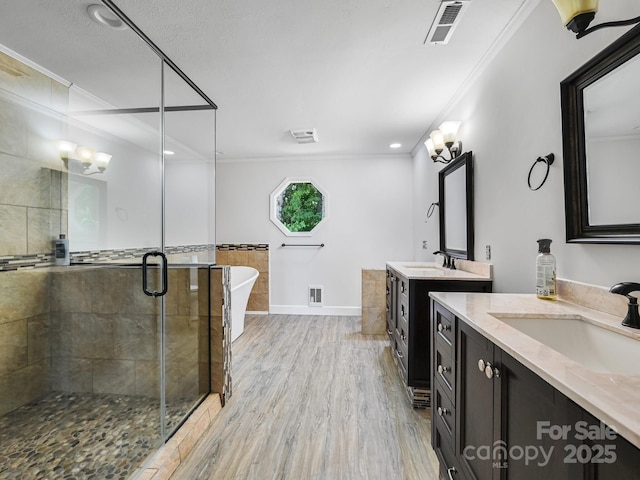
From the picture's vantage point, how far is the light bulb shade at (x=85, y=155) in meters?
2.26

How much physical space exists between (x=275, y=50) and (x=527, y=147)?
1.65 metres

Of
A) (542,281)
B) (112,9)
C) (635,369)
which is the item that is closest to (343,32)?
(112,9)

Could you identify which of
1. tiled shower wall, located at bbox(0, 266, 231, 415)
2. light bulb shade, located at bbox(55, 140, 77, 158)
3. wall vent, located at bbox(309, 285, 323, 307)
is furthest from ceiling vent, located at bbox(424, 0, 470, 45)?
wall vent, located at bbox(309, 285, 323, 307)

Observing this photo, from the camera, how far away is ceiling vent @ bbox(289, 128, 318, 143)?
3.60 m

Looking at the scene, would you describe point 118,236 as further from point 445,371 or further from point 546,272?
point 546,272

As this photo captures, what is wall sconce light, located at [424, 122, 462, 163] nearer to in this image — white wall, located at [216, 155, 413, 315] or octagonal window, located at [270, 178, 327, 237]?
white wall, located at [216, 155, 413, 315]

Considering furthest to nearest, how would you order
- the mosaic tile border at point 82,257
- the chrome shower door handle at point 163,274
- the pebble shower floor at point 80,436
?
the mosaic tile border at point 82,257 < the chrome shower door handle at point 163,274 < the pebble shower floor at point 80,436

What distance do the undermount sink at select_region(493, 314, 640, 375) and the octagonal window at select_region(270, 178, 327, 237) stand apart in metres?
3.76

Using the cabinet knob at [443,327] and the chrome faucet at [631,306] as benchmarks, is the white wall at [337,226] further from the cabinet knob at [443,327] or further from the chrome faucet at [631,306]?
the chrome faucet at [631,306]

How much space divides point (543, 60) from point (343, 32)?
1.08 m

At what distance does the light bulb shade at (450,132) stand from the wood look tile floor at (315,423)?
6.73ft

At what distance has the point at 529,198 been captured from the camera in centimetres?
173

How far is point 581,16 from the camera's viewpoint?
1015 mm

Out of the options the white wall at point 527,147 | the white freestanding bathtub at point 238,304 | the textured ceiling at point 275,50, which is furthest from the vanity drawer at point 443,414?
the white freestanding bathtub at point 238,304
